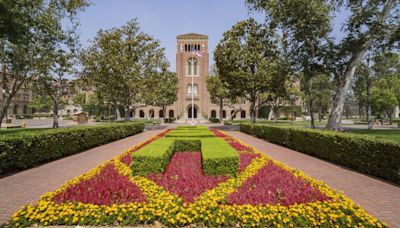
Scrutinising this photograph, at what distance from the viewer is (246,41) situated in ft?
78.2

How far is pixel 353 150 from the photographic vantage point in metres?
8.65

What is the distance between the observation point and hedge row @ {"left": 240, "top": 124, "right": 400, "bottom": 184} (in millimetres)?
7137

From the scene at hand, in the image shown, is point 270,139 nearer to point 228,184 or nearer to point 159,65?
point 228,184

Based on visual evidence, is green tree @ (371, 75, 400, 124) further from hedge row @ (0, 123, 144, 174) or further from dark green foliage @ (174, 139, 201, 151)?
hedge row @ (0, 123, 144, 174)

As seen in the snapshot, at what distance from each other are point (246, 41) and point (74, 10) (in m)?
16.5

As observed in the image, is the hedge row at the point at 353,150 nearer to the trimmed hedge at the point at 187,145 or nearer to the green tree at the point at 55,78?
the trimmed hedge at the point at 187,145

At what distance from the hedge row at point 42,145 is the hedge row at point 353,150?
12666 millimetres

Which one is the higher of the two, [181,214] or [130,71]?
[130,71]

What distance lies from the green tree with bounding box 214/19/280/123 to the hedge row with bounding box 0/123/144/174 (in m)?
14.8

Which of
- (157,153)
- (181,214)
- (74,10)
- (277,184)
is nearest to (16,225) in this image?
(181,214)

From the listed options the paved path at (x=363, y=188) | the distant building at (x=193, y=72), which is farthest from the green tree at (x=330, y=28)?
the distant building at (x=193, y=72)

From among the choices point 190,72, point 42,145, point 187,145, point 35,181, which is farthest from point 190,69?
point 35,181

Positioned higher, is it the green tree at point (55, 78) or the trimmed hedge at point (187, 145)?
the green tree at point (55, 78)

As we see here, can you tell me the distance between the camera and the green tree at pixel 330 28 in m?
14.7
